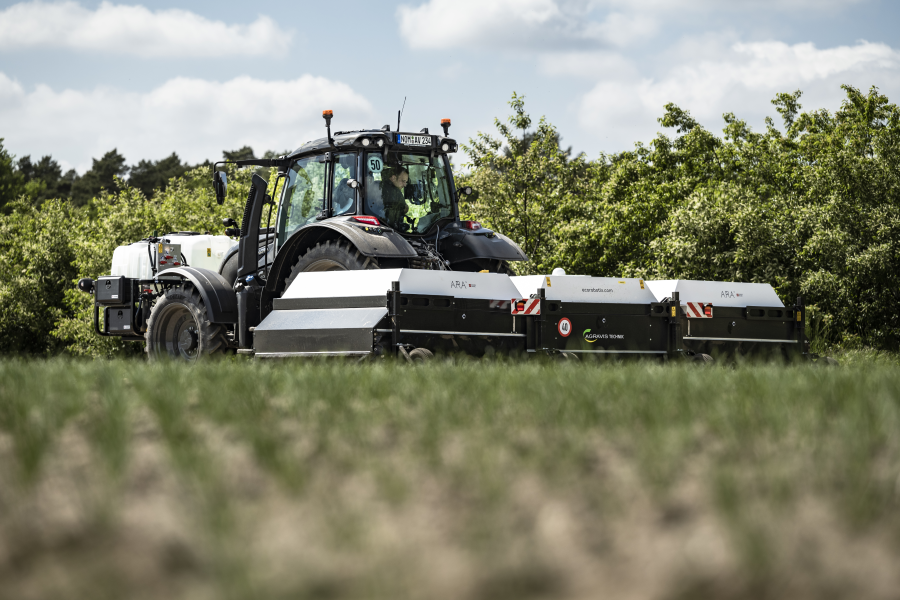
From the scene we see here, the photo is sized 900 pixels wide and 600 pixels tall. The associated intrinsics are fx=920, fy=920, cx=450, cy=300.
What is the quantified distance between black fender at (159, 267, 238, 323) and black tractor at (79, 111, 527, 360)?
13mm

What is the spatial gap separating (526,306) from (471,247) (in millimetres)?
1729

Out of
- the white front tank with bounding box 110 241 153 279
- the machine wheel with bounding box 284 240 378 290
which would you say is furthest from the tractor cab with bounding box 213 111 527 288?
the white front tank with bounding box 110 241 153 279

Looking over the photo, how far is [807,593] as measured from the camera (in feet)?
7.73

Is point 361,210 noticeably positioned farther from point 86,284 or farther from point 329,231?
point 86,284

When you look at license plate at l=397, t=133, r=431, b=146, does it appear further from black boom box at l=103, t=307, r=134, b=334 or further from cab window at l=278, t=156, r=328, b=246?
black boom box at l=103, t=307, r=134, b=334

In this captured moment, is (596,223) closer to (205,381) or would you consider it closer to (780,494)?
(205,381)

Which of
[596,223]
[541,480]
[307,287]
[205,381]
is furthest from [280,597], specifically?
[596,223]

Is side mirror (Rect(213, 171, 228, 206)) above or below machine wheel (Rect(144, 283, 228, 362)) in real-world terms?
above

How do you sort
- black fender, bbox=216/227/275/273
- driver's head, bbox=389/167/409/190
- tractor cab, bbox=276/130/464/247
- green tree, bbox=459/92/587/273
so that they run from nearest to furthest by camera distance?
1. tractor cab, bbox=276/130/464/247
2. driver's head, bbox=389/167/409/190
3. black fender, bbox=216/227/275/273
4. green tree, bbox=459/92/587/273

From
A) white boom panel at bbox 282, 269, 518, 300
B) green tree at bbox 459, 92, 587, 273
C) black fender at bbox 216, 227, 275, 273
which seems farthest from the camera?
green tree at bbox 459, 92, 587, 273

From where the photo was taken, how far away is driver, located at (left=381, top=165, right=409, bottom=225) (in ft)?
36.2

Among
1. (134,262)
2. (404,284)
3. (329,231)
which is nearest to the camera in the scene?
(404,284)

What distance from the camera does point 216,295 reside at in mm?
11594

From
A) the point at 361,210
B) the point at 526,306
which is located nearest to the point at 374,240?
the point at 361,210
